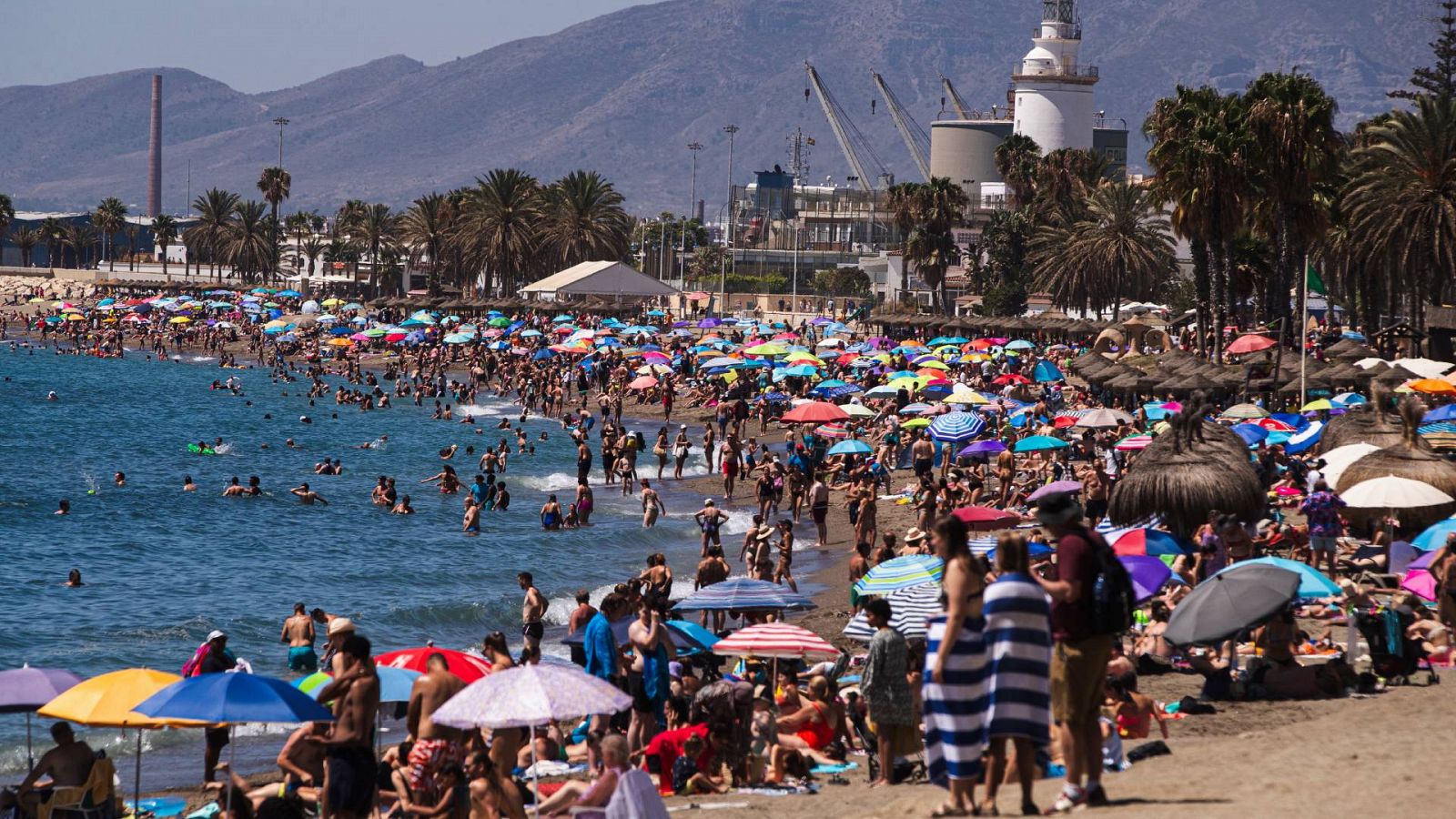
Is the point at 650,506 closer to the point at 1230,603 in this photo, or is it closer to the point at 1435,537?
the point at 1435,537

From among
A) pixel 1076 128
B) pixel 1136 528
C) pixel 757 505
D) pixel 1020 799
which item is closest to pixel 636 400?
pixel 757 505

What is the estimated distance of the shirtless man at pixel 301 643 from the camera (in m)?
17.4

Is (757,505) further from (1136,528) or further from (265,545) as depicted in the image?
(1136,528)

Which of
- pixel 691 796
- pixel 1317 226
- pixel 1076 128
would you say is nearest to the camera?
pixel 691 796

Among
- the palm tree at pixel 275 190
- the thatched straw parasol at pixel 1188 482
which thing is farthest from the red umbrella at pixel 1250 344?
the palm tree at pixel 275 190

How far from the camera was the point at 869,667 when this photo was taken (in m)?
9.92

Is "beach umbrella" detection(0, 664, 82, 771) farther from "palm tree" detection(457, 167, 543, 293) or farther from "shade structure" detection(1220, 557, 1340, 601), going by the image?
"palm tree" detection(457, 167, 543, 293)

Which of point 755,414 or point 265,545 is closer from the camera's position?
point 265,545

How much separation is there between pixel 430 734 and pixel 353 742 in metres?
1.05

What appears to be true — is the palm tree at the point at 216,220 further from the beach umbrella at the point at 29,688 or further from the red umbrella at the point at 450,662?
the beach umbrella at the point at 29,688

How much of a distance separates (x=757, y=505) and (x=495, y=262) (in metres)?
58.8

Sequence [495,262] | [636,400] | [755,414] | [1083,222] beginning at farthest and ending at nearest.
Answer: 1. [495,262]
2. [1083,222]
3. [636,400]
4. [755,414]

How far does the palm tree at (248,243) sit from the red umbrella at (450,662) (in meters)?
112

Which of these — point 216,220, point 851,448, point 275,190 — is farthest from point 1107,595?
point 275,190
